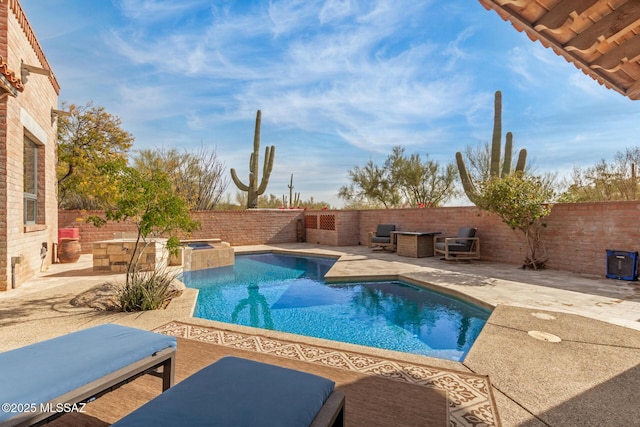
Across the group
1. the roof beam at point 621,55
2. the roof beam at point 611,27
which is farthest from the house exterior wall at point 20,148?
the roof beam at point 621,55

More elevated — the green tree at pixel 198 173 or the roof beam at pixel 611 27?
the green tree at pixel 198 173

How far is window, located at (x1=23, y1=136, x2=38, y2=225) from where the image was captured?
21.7 ft

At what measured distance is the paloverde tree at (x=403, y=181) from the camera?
18828 millimetres

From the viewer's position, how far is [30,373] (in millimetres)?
1684

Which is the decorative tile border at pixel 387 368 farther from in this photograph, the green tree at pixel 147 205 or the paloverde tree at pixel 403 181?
the paloverde tree at pixel 403 181

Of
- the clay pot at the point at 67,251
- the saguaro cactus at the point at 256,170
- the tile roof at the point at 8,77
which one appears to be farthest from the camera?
the saguaro cactus at the point at 256,170

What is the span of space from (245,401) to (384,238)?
407 inches

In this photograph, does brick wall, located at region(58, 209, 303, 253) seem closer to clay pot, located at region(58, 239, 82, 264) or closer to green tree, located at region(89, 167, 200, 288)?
clay pot, located at region(58, 239, 82, 264)

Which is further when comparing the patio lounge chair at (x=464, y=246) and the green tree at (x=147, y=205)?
the patio lounge chair at (x=464, y=246)

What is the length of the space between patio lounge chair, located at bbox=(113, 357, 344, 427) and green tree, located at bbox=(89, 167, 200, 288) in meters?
3.31

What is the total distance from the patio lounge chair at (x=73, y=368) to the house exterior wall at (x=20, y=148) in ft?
15.1

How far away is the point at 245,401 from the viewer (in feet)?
4.84

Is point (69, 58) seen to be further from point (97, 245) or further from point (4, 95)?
point (97, 245)

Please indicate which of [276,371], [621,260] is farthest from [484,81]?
[276,371]
